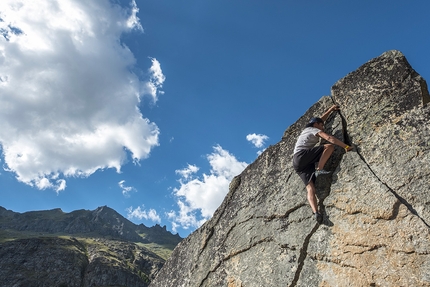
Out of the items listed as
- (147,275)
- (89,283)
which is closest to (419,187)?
(89,283)

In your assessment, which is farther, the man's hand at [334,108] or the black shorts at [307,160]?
the man's hand at [334,108]

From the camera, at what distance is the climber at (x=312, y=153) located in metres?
8.87

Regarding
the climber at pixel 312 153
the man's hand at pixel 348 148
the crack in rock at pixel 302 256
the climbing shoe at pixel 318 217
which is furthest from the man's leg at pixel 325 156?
the crack in rock at pixel 302 256

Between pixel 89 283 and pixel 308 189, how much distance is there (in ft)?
518

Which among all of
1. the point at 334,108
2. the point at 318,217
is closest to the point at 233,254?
the point at 318,217

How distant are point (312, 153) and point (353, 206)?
6.58ft

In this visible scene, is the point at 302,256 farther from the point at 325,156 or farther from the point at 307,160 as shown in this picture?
the point at 325,156

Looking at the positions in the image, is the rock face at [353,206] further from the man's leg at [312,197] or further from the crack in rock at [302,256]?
the man's leg at [312,197]

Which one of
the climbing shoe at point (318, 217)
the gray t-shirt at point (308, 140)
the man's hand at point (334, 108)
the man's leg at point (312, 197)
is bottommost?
the climbing shoe at point (318, 217)

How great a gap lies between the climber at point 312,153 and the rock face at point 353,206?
321 mm

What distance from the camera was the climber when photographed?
8867mm

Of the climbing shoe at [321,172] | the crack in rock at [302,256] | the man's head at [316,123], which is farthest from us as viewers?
the man's head at [316,123]

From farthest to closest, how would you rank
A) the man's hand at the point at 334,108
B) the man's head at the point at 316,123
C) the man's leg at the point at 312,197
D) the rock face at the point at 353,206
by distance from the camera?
the man's hand at the point at 334,108
the man's head at the point at 316,123
the man's leg at the point at 312,197
the rock face at the point at 353,206

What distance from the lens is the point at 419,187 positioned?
7.29m
